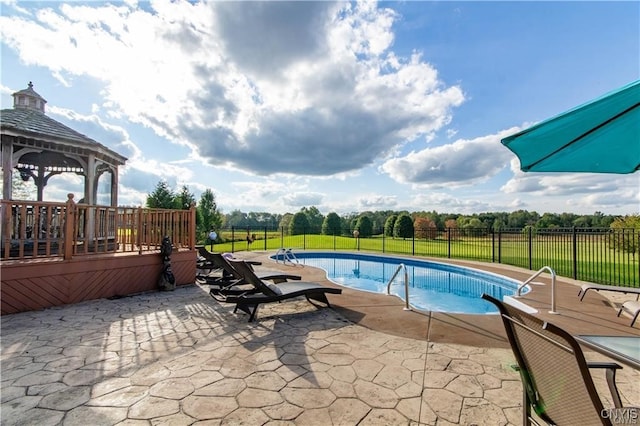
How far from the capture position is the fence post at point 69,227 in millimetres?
5320

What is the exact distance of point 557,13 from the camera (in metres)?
5.34

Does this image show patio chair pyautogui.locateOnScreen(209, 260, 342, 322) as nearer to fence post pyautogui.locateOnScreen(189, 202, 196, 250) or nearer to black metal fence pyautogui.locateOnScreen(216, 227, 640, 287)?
fence post pyautogui.locateOnScreen(189, 202, 196, 250)

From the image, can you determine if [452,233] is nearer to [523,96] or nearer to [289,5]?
[523,96]

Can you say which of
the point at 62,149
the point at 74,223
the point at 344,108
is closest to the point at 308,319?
the point at 74,223

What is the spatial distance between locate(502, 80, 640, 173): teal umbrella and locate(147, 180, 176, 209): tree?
2344cm

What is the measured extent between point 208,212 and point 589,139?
27671mm

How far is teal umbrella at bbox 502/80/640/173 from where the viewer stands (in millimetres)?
1912

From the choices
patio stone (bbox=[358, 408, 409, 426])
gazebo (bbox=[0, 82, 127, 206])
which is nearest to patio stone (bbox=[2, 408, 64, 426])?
patio stone (bbox=[358, 408, 409, 426])

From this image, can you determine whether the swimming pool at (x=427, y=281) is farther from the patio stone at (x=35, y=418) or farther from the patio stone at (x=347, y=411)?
the patio stone at (x=35, y=418)

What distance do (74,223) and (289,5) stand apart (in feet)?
22.9

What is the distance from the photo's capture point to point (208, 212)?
26953 millimetres

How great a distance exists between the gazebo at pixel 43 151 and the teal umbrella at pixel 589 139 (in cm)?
1030

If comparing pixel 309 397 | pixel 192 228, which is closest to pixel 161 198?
pixel 192 228

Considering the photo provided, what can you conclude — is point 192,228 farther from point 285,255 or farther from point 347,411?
point 347,411
